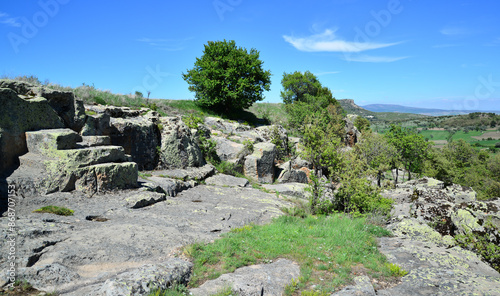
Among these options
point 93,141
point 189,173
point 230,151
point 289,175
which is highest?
point 93,141

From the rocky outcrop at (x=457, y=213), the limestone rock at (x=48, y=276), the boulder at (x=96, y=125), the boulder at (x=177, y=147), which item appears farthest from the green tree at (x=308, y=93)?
the limestone rock at (x=48, y=276)

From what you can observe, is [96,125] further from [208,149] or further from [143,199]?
[208,149]

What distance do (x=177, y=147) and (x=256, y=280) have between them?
1364 cm

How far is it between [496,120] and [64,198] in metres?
249

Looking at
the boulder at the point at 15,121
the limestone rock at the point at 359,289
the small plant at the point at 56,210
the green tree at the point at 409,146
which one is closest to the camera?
the limestone rock at the point at 359,289

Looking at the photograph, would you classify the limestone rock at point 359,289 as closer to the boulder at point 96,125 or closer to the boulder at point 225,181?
the boulder at point 225,181

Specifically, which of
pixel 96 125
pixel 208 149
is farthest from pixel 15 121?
pixel 208 149

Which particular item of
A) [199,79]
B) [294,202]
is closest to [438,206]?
Answer: [294,202]

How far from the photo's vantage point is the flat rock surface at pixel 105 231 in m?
5.78

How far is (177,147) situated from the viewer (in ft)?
60.2

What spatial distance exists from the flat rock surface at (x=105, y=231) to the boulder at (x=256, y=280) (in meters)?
1.84

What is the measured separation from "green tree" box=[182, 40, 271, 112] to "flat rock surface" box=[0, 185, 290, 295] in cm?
2799

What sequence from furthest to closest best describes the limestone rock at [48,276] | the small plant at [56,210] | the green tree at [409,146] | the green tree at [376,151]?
the green tree at [409,146] → the green tree at [376,151] → the small plant at [56,210] → the limestone rock at [48,276]

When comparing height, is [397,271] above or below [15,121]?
below
